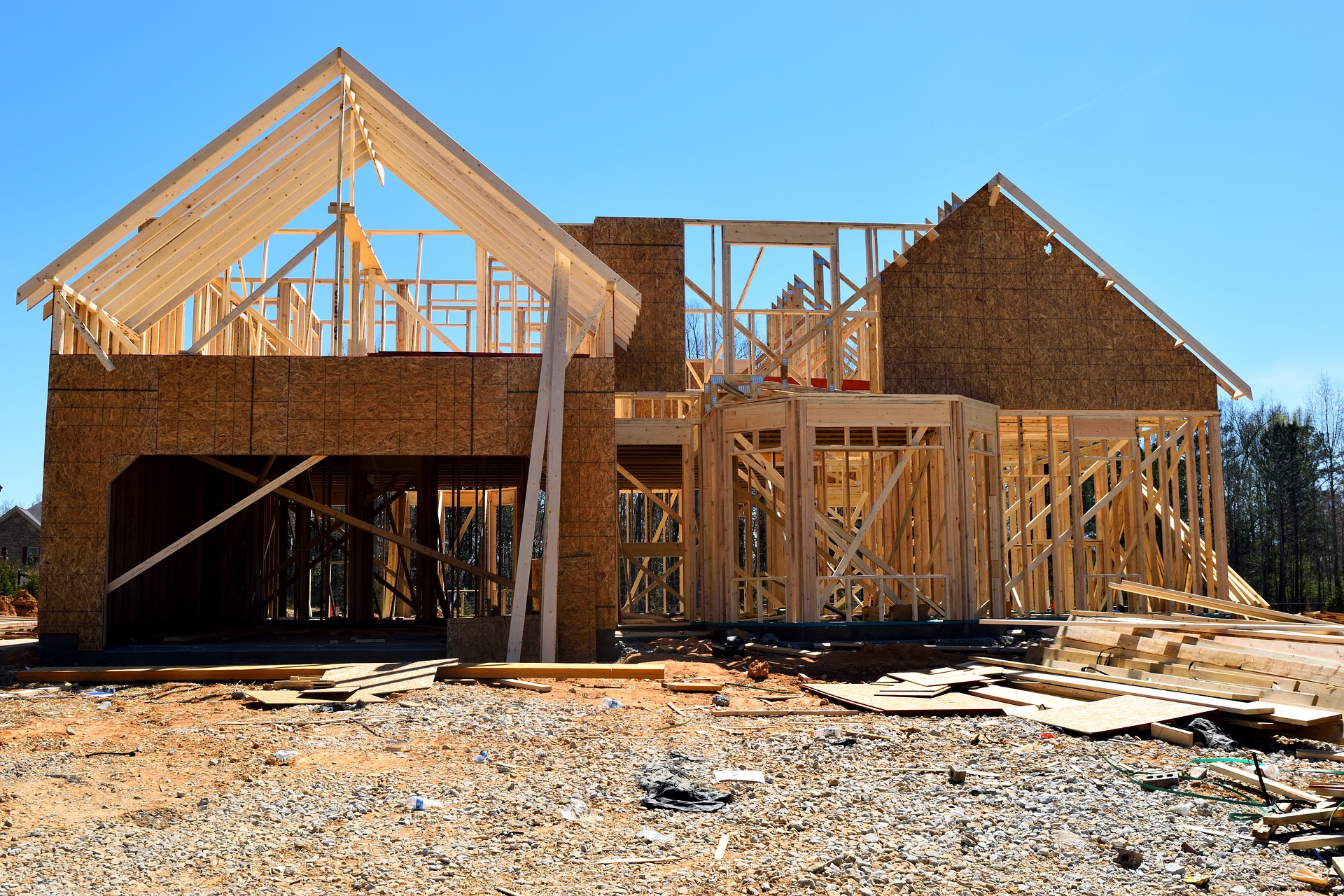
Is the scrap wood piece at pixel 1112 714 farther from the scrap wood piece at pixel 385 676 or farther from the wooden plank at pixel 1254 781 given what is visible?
the scrap wood piece at pixel 385 676

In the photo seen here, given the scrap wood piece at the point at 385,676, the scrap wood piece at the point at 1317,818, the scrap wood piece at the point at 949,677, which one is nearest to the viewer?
the scrap wood piece at the point at 1317,818

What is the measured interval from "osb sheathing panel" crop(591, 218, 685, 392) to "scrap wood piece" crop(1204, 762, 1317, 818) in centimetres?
1246

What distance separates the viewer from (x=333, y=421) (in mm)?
13180

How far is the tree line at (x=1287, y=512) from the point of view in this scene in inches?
1405

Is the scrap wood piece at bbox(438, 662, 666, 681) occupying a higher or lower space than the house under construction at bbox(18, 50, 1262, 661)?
lower

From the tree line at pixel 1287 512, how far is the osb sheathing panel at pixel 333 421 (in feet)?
90.4

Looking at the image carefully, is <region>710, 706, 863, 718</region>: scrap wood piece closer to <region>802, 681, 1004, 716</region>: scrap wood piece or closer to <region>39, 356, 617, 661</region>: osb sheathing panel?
<region>802, 681, 1004, 716</region>: scrap wood piece

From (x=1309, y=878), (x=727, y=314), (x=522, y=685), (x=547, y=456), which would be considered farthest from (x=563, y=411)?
(x=1309, y=878)

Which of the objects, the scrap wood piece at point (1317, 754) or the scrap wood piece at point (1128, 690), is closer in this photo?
the scrap wood piece at point (1317, 754)

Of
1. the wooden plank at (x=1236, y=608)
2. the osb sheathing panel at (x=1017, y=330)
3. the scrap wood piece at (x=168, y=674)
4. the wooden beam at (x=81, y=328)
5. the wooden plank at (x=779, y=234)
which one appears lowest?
the scrap wood piece at (x=168, y=674)

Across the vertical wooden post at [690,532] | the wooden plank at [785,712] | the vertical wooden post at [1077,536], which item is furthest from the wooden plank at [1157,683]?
the vertical wooden post at [690,532]

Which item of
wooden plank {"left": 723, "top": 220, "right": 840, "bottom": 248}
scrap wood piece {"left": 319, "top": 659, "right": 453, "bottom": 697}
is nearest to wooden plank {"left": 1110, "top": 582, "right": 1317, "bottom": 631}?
wooden plank {"left": 723, "top": 220, "right": 840, "bottom": 248}

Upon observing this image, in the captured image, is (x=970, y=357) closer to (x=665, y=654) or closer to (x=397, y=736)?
(x=665, y=654)

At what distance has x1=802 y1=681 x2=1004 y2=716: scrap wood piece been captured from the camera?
995cm
